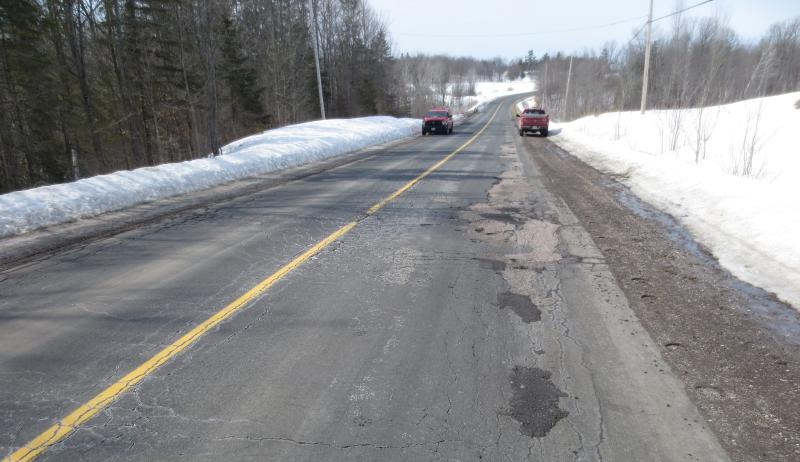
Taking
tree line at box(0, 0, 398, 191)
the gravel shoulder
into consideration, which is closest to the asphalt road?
the gravel shoulder

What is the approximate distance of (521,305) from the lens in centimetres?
432

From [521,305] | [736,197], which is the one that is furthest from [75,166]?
[736,197]

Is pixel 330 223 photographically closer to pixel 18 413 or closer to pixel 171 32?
pixel 18 413

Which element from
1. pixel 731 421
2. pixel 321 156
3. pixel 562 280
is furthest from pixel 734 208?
pixel 321 156

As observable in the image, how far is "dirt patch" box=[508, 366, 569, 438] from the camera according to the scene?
266 cm

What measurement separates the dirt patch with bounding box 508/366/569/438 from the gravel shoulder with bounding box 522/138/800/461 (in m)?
0.93

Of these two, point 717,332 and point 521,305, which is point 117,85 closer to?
point 521,305

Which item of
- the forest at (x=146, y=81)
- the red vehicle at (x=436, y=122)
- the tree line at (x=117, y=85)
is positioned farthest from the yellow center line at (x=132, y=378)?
the red vehicle at (x=436, y=122)

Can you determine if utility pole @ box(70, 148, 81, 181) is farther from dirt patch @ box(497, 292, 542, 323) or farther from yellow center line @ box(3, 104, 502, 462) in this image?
dirt patch @ box(497, 292, 542, 323)

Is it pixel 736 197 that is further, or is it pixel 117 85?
pixel 117 85

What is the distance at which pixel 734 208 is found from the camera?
23.0 ft

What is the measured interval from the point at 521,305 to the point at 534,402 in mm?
1539

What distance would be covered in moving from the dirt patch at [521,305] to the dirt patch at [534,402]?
2.91 ft

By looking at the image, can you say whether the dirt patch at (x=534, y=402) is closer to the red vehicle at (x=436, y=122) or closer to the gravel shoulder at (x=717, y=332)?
the gravel shoulder at (x=717, y=332)
